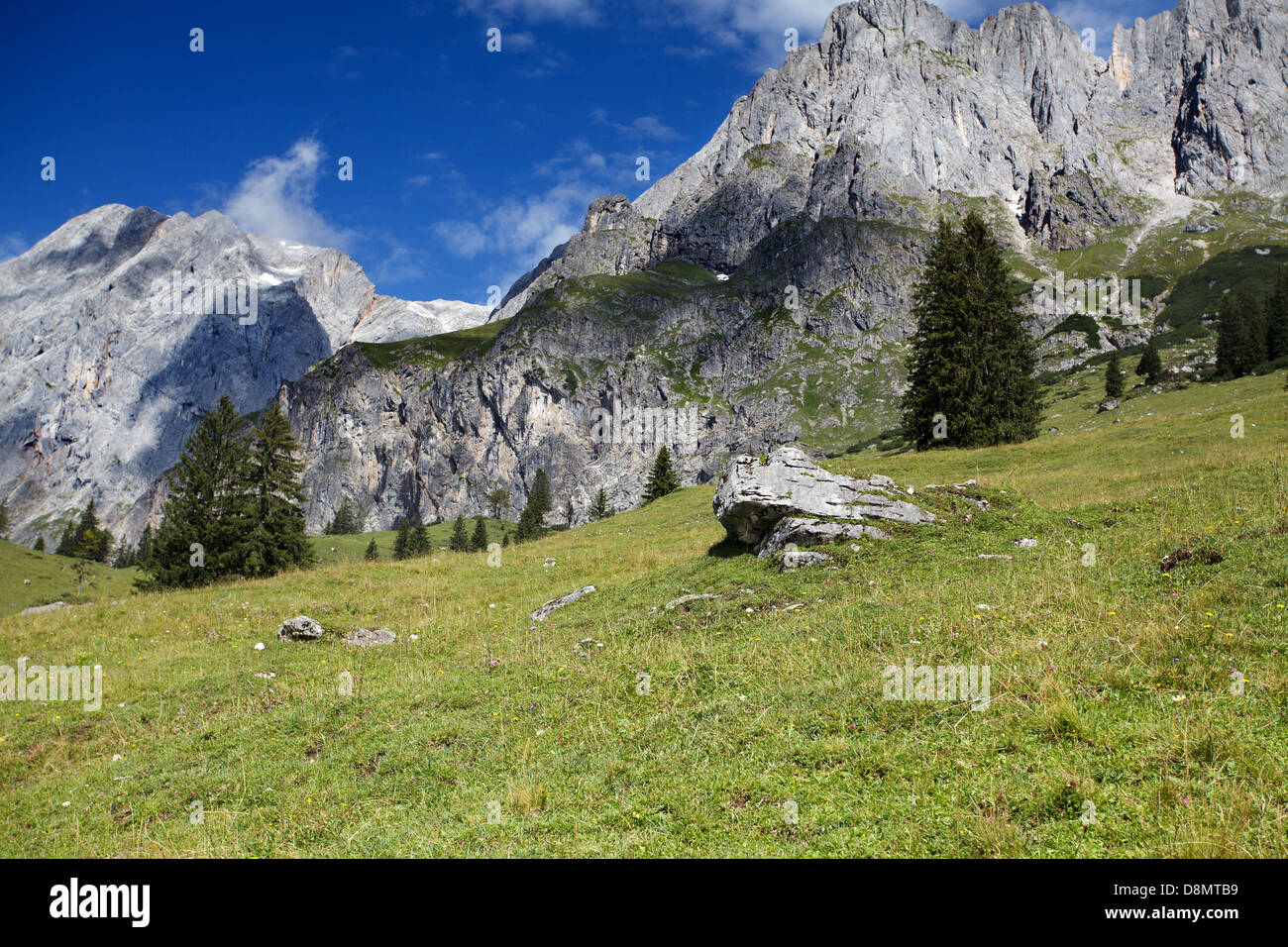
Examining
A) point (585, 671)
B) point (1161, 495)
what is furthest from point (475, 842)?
point (1161, 495)

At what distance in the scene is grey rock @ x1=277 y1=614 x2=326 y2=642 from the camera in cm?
1780

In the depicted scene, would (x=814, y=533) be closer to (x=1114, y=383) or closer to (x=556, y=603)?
(x=556, y=603)

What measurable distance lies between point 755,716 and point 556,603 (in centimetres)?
1179

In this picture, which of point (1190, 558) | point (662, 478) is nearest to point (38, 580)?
point (662, 478)

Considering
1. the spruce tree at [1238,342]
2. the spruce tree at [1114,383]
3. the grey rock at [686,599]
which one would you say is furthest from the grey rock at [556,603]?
the spruce tree at [1114,383]

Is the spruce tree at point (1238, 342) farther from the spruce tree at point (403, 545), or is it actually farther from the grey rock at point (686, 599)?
the spruce tree at point (403, 545)

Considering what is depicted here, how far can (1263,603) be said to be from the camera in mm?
9180

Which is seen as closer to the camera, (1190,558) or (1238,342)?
(1190,558)

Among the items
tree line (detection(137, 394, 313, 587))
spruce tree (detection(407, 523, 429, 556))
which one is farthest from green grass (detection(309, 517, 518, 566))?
tree line (detection(137, 394, 313, 587))

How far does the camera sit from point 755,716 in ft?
28.6

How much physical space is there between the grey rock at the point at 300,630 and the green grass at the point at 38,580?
63.5 meters

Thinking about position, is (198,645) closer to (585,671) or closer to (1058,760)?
(585,671)

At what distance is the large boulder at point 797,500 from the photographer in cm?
1914
